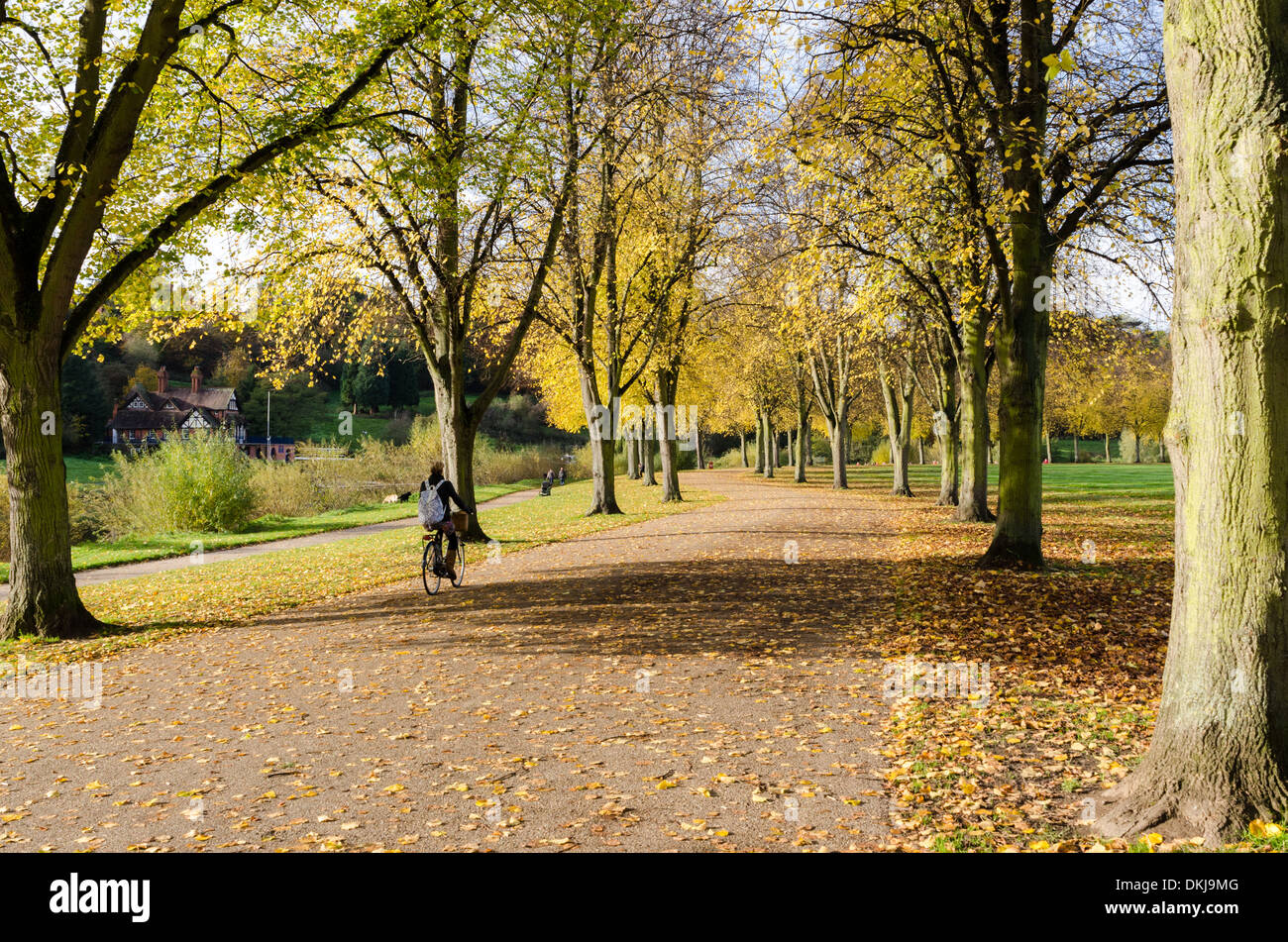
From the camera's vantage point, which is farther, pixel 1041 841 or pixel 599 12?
pixel 599 12

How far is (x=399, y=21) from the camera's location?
12.0m

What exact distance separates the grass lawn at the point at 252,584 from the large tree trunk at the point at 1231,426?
33.4 feet

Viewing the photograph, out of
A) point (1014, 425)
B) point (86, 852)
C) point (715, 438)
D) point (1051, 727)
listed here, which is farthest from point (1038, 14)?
point (715, 438)

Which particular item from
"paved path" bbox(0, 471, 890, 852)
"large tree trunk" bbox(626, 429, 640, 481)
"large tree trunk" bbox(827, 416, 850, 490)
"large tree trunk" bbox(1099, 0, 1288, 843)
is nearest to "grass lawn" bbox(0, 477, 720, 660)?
"paved path" bbox(0, 471, 890, 852)

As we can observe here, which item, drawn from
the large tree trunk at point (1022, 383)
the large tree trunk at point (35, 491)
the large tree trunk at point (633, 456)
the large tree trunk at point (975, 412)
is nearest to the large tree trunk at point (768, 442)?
the large tree trunk at point (633, 456)

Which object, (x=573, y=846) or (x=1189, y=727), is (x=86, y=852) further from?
(x=1189, y=727)

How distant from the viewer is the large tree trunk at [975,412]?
1942cm

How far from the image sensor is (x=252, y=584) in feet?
46.4

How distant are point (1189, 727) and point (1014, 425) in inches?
357

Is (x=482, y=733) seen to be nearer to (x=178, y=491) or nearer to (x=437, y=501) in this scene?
(x=437, y=501)

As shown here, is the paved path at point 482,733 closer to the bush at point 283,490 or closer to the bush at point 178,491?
the bush at point 178,491

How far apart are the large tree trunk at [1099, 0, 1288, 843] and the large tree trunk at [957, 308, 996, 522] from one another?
15.1m

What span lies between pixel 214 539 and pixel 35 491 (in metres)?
10.9

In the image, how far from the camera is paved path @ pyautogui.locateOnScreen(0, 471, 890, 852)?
4.66 m
